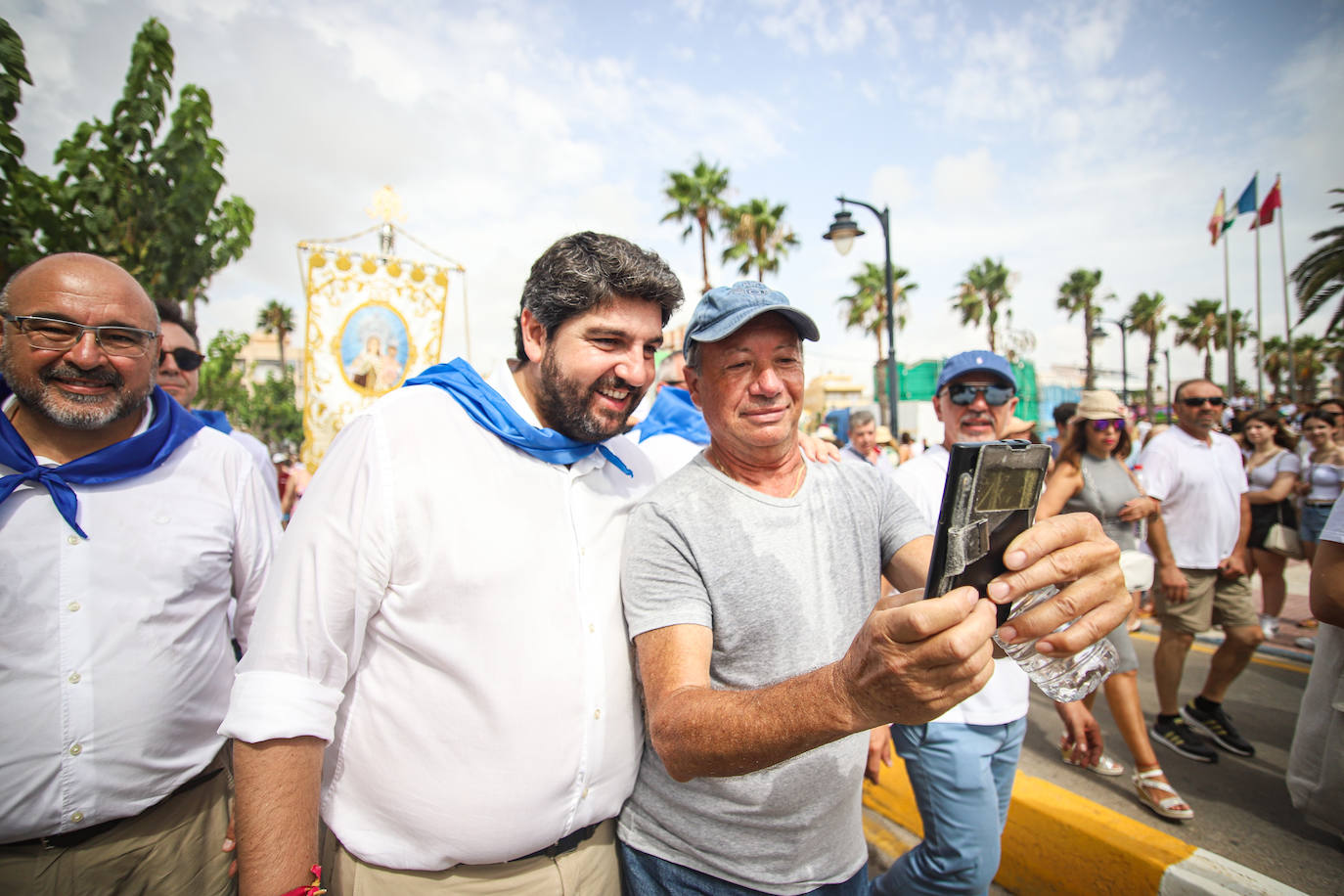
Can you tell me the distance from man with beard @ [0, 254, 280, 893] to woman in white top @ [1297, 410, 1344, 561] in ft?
29.0

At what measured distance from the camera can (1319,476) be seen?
20.5ft

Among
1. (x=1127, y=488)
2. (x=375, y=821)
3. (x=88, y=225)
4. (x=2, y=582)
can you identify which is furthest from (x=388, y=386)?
(x=1127, y=488)

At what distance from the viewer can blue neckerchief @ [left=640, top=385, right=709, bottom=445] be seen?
3391 millimetres

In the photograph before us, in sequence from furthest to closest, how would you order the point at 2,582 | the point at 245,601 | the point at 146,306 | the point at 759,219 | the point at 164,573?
1. the point at 759,219
2. the point at 245,601
3. the point at 146,306
4. the point at 164,573
5. the point at 2,582

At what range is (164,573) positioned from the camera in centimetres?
194

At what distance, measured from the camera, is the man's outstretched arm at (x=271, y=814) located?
1.38 m

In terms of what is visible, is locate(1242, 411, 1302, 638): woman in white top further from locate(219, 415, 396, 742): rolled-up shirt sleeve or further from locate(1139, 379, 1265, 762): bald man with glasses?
locate(219, 415, 396, 742): rolled-up shirt sleeve

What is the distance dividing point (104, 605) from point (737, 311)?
207 centimetres

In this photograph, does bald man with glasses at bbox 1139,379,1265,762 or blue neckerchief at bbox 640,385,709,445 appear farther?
bald man with glasses at bbox 1139,379,1265,762

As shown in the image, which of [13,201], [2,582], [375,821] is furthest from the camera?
[13,201]

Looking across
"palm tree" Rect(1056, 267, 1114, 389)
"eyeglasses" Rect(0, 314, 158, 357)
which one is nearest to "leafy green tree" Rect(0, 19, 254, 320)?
"eyeglasses" Rect(0, 314, 158, 357)

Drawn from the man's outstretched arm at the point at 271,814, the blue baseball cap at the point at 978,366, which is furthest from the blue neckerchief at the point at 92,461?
the blue baseball cap at the point at 978,366

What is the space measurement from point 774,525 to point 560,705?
77 cm

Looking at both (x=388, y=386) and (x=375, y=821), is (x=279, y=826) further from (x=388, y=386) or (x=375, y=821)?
(x=388, y=386)
